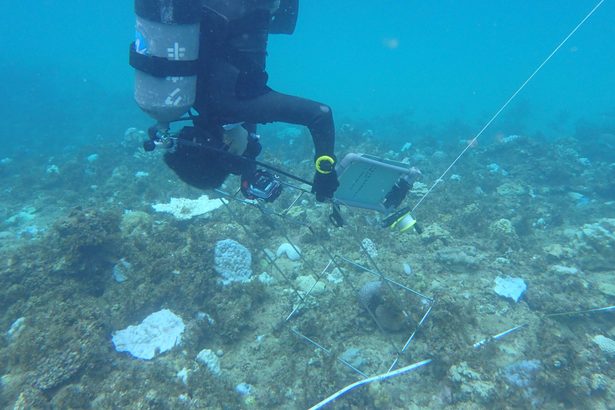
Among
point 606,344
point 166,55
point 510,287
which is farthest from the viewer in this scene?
point 510,287

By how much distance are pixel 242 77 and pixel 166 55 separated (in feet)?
2.32

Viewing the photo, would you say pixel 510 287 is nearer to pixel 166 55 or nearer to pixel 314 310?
pixel 314 310

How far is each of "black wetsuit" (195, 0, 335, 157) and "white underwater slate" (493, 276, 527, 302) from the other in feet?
17.3

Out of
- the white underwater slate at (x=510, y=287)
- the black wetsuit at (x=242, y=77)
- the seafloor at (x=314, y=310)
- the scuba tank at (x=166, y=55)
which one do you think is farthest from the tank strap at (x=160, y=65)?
the white underwater slate at (x=510, y=287)

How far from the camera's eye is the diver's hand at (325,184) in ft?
10.8

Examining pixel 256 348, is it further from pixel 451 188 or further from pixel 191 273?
pixel 451 188

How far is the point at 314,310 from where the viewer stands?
599 cm

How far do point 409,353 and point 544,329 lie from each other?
2.30m

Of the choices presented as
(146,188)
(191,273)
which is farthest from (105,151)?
(191,273)

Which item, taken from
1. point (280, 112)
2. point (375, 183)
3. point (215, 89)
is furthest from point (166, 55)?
point (375, 183)

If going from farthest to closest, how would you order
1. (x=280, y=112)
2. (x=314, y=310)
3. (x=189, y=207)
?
(x=189, y=207), (x=314, y=310), (x=280, y=112)

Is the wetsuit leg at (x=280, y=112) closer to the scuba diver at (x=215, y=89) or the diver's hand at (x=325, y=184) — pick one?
the scuba diver at (x=215, y=89)

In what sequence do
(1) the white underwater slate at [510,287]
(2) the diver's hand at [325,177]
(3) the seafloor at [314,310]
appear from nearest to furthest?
(2) the diver's hand at [325,177] → (3) the seafloor at [314,310] → (1) the white underwater slate at [510,287]

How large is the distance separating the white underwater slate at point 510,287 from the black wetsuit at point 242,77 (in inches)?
208
